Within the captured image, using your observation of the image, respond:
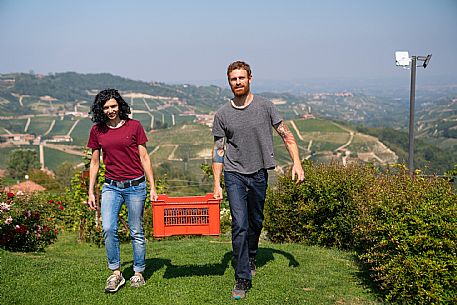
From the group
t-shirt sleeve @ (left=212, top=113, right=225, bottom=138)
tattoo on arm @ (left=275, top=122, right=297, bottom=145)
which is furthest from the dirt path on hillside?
tattoo on arm @ (left=275, top=122, right=297, bottom=145)

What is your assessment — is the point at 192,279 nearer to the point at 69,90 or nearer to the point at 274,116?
the point at 274,116

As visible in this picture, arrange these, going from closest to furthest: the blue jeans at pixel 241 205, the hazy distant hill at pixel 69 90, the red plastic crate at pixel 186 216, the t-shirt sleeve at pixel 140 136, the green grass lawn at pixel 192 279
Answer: the green grass lawn at pixel 192 279 → the blue jeans at pixel 241 205 → the t-shirt sleeve at pixel 140 136 → the red plastic crate at pixel 186 216 → the hazy distant hill at pixel 69 90

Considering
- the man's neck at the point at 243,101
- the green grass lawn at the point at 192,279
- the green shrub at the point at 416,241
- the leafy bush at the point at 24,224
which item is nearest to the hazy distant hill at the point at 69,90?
the leafy bush at the point at 24,224

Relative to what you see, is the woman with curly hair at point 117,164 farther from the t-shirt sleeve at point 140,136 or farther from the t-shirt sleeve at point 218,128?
the t-shirt sleeve at point 218,128

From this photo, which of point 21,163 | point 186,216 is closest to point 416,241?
point 186,216

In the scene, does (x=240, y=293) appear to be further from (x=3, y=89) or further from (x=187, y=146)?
(x=3, y=89)

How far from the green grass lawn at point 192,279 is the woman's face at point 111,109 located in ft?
5.68

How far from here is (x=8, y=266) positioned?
18.1 feet

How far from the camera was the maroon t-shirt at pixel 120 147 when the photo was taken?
15.9 feet

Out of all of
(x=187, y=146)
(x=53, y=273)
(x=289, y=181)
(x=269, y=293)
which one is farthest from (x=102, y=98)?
(x=187, y=146)

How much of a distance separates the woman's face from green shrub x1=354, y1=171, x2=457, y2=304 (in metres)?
2.81

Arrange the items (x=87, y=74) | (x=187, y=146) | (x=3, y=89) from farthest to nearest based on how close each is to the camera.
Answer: (x=87, y=74), (x=3, y=89), (x=187, y=146)

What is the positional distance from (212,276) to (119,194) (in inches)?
55.4

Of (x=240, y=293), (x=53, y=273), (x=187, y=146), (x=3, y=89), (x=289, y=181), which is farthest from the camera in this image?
(x=3, y=89)
